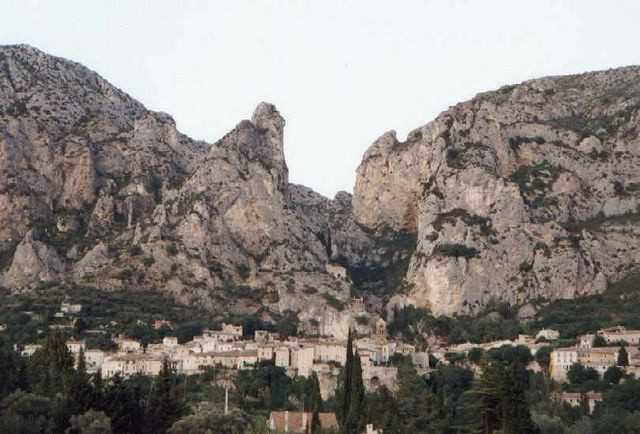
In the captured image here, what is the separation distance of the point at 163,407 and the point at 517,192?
2840 inches

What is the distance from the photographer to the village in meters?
115

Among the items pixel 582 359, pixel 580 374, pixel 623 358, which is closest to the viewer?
pixel 580 374

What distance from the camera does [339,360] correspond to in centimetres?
12156

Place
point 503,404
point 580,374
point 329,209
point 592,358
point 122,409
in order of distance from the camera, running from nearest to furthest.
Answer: point 503,404 → point 122,409 → point 580,374 → point 592,358 → point 329,209

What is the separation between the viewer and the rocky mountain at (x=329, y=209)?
140m

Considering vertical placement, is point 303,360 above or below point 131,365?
above

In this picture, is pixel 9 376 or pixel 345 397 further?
pixel 345 397

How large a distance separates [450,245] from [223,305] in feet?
95.3

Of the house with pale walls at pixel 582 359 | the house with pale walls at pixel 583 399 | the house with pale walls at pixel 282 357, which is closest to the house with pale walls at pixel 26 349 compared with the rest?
the house with pale walls at pixel 282 357

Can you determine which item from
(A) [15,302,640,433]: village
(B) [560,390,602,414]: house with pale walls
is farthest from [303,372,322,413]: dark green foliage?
(B) [560,390,602,414]: house with pale walls

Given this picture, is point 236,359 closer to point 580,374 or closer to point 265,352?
point 265,352

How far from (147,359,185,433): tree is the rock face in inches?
2281

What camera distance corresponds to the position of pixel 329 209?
580 ft

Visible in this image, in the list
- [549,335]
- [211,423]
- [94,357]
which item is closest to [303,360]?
[94,357]
